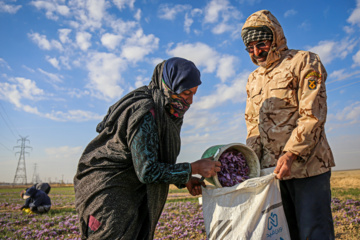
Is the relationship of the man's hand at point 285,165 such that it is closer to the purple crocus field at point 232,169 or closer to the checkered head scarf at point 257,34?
the purple crocus field at point 232,169

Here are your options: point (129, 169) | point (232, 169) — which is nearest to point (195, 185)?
point (232, 169)

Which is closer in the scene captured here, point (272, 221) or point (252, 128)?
point (272, 221)

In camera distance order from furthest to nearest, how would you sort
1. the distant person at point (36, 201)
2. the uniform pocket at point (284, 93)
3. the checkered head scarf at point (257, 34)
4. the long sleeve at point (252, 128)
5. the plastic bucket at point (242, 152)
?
the distant person at point (36, 201), the long sleeve at point (252, 128), the checkered head scarf at point (257, 34), the uniform pocket at point (284, 93), the plastic bucket at point (242, 152)

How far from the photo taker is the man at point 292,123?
201 centimetres

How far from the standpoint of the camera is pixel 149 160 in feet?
5.46

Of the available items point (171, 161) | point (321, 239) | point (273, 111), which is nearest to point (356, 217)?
point (321, 239)

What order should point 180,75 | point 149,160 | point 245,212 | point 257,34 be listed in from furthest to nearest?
point 257,34 < point 245,212 < point 180,75 < point 149,160

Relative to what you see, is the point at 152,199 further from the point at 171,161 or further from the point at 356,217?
the point at 356,217

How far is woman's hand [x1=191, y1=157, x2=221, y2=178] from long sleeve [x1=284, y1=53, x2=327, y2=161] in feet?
1.91

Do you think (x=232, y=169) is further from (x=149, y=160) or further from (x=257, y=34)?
(x=257, y=34)

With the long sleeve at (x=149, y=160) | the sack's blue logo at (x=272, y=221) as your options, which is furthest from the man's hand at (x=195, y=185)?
the sack's blue logo at (x=272, y=221)

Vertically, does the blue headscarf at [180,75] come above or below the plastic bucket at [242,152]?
above

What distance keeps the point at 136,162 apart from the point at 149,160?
88mm

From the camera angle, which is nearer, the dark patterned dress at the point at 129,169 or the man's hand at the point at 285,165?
the dark patterned dress at the point at 129,169
